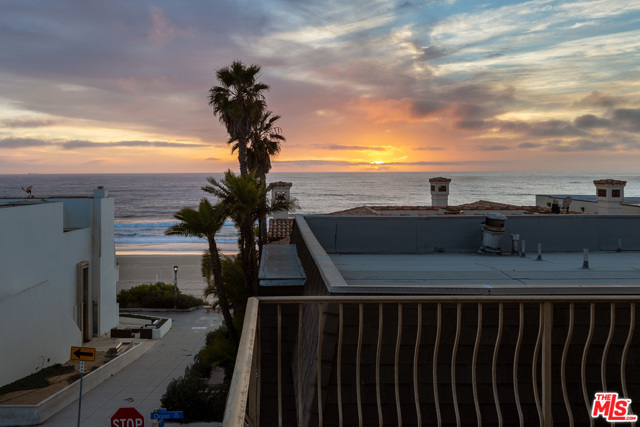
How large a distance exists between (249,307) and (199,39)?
37.9 meters

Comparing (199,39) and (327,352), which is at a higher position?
(199,39)

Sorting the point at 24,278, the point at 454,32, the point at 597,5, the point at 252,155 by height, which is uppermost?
the point at 454,32

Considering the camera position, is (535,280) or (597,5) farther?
(597,5)

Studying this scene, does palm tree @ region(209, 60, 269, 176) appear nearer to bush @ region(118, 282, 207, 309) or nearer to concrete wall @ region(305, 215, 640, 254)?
bush @ region(118, 282, 207, 309)

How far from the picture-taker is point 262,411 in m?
6.62

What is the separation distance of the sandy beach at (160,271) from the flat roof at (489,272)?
31557 mm

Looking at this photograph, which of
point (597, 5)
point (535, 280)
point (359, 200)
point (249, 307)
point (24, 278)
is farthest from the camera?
point (359, 200)

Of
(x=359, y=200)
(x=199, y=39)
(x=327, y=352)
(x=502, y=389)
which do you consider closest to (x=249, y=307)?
(x=327, y=352)

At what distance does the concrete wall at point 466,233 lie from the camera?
32.8 ft

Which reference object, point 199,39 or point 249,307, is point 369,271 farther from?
point 199,39

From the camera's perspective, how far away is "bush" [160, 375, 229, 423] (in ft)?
52.5

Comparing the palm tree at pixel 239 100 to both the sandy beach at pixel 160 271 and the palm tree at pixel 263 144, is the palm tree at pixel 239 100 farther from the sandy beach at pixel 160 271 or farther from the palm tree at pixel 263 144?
the sandy beach at pixel 160 271

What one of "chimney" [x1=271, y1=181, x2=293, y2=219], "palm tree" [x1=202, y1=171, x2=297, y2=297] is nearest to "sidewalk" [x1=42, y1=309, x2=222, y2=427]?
"palm tree" [x1=202, y1=171, x2=297, y2=297]

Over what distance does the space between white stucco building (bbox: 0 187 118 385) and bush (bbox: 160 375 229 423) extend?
685 cm
